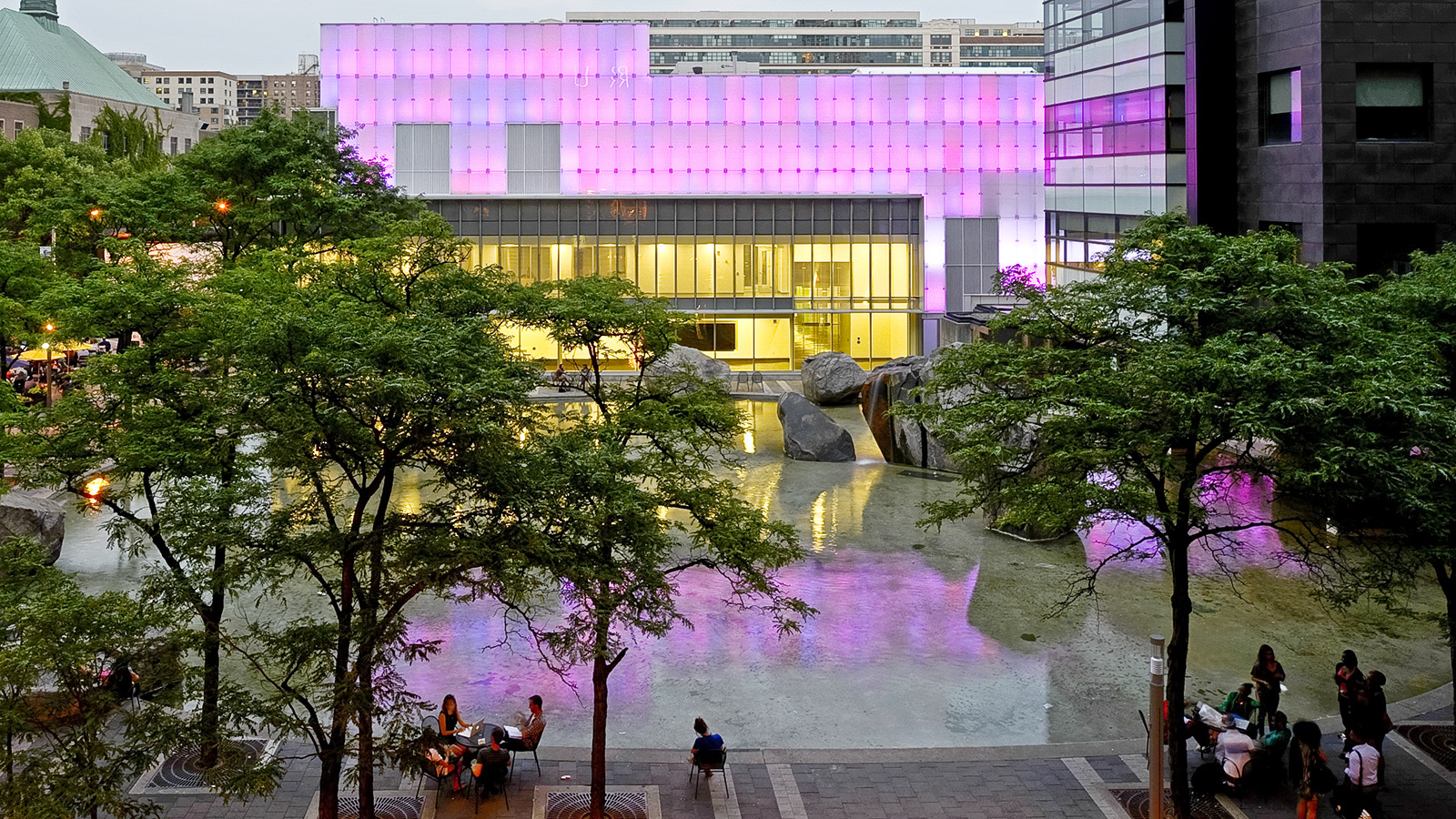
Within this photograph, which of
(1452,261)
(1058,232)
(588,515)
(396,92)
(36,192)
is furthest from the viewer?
(396,92)

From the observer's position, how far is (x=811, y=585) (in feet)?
88.8

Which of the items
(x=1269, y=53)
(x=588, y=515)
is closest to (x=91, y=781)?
(x=588, y=515)

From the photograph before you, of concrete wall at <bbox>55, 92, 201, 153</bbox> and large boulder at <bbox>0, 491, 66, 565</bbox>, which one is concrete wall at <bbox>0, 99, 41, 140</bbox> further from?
large boulder at <bbox>0, 491, 66, 565</bbox>

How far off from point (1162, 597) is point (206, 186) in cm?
3258

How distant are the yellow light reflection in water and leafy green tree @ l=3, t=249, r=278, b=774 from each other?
48.0ft

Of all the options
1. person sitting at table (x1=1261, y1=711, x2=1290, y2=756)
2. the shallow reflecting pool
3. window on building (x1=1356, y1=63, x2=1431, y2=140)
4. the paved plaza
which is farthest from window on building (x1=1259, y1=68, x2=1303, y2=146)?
person sitting at table (x1=1261, y1=711, x2=1290, y2=756)

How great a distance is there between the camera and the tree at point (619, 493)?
577 inches

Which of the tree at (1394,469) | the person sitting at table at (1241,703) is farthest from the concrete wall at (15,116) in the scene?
the tree at (1394,469)

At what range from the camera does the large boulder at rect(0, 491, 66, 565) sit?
26.7 metres

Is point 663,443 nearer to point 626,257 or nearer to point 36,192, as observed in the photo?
point 36,192

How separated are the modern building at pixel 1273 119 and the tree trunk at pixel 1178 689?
23171mm

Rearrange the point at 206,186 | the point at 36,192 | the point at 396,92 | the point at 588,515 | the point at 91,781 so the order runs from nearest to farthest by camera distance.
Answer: the point at 91,781
the point at 588,515
the point at 206,186
the point at 36,192
the point at 396,92

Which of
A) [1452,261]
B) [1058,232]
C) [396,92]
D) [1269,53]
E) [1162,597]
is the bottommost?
[1162,597]

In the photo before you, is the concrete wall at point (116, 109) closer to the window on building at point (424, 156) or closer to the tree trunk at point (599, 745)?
the window on building at point (424, 156)
